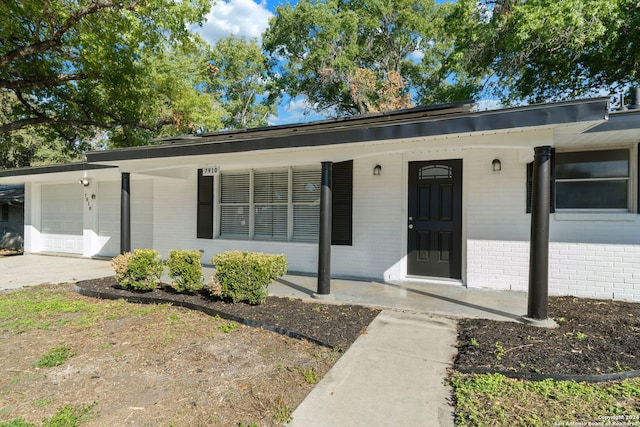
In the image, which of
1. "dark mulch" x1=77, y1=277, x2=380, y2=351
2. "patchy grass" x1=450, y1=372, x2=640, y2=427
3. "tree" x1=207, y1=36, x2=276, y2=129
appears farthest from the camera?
"tree" x1=207, y1=36, x2=276, y2=129

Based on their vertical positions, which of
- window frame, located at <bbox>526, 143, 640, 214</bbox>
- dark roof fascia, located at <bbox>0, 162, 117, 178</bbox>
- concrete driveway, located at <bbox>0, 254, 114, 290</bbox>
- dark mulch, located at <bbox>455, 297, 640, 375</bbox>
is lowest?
concrete driveway, located at <bbox>0, 254, 114, 290</bbox>

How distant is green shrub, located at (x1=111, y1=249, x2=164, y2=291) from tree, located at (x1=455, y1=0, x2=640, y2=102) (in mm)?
10942

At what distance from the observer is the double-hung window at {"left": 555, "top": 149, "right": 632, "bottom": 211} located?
5145 millimetres

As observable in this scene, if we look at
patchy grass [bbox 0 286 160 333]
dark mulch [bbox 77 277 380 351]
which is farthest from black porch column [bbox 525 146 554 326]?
patchy grass [bbox 0 286 160 333]

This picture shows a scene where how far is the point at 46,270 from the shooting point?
8.10m

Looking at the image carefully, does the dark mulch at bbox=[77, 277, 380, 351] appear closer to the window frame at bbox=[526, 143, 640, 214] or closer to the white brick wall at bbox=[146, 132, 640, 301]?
the white brick wall at bbox=[146, 132, 640, 301]

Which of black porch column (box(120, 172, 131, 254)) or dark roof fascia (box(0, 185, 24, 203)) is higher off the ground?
dark roof fascia (box(0, 185, 24, 203))

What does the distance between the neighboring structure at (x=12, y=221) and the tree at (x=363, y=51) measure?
47.8 feet

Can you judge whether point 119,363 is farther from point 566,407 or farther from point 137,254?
point 566,407

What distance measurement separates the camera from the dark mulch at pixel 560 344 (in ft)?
9.44

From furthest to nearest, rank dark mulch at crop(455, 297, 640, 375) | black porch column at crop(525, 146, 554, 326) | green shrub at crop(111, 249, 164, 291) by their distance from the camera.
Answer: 1. green shrub at crop(111, 249, 164, 291)
2. black porch column at crop(525, 146, 554, 326)
3. dark mulch at crop(455, 297, 640, 375)

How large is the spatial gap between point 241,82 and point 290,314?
2291 centimetres

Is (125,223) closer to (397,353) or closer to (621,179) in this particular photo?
(397,353)

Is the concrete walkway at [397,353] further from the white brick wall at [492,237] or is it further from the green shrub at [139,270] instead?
the green shrub at [139,270]
